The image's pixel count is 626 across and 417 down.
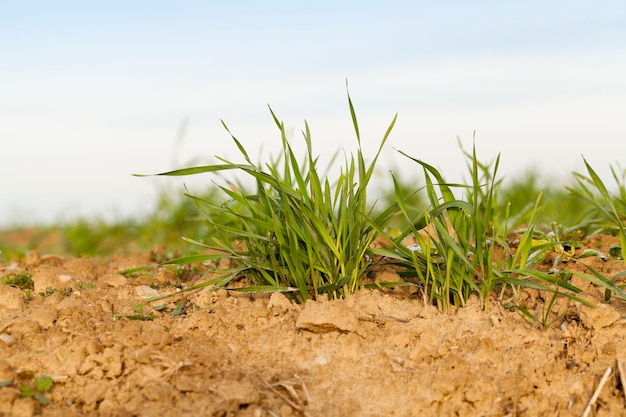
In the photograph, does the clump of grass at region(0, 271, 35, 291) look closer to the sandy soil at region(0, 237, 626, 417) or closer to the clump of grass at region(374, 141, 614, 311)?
the sandy soil at region(0, 237, 626, 417)

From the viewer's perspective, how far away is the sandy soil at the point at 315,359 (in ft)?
7.00

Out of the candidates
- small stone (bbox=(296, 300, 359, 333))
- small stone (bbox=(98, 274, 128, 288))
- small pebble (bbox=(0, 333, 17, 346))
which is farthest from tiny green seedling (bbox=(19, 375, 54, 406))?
small stone (bbox=(98, 274, 128, 288))

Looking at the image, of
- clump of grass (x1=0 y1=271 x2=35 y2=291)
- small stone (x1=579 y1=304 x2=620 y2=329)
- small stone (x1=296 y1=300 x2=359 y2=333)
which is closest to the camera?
small stone (x1=296 y1=300 x2=359 y2=333)

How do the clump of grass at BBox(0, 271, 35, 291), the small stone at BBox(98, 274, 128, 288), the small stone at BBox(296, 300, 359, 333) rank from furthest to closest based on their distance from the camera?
1. the clump of grass at BBox(0, 271, 35, 291)
2. the small stone at BBox(98, 274, 128, 288)
3. the small stone at BBox(296, 300, 359, 333)

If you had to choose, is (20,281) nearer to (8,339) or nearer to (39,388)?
(8,339)

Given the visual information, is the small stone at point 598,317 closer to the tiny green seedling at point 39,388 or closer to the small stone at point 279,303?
the small stone at point 279,303

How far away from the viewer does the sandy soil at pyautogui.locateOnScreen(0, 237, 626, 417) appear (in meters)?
2.13

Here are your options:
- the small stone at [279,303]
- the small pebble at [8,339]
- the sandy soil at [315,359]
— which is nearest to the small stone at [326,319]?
the sandy soil at [315,359]

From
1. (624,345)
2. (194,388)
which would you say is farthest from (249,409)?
(624,345)

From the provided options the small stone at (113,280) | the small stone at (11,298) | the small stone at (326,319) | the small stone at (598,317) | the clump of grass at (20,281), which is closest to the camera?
the small stone at (326,319)

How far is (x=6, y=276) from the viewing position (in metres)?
3.41

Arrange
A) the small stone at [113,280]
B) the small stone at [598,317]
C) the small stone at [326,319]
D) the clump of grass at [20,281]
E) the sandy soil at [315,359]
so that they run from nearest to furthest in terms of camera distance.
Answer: the sandy soil at [315,359]
the small stone at [326,319]
the small stone at [598,317]
the small stone at [113,280]
the clump of grass at [20,281]

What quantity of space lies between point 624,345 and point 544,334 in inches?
10.2

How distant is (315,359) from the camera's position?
2271 mm
